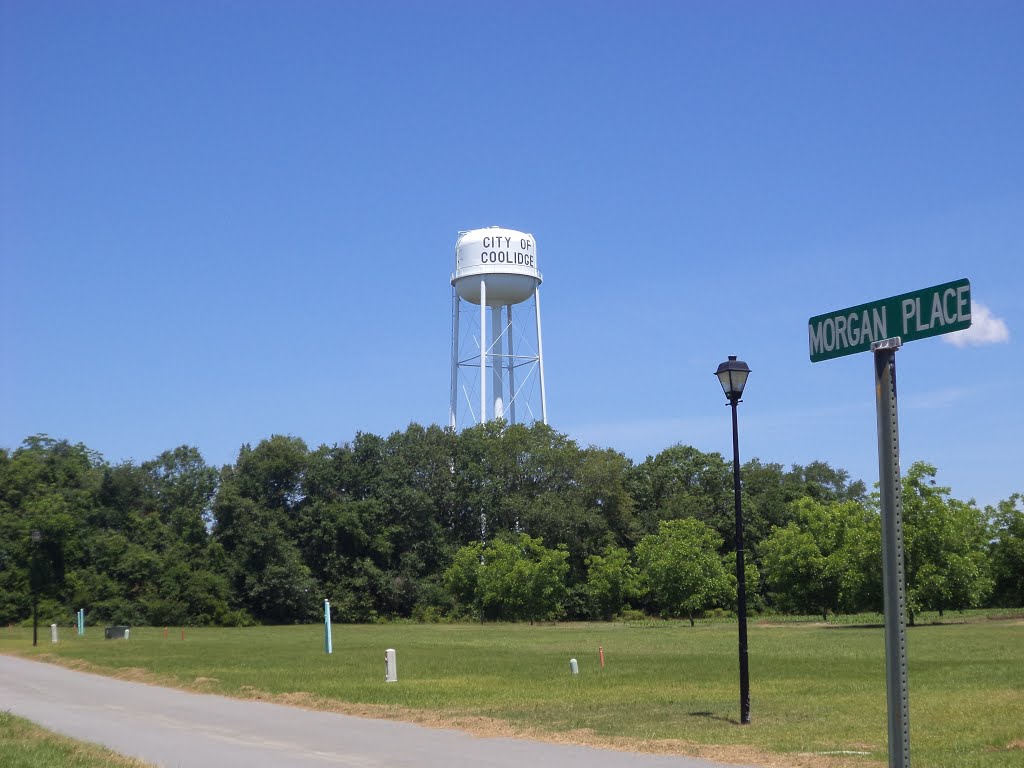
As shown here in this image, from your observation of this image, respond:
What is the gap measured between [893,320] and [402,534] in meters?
70.1

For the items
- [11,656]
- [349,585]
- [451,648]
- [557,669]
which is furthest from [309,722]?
[349,585]

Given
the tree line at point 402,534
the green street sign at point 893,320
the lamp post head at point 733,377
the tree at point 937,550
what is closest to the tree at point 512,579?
the tree line at point 402,534

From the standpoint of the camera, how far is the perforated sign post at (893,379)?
169 inches

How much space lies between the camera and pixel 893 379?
455 centimetres

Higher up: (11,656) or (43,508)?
(43,508)

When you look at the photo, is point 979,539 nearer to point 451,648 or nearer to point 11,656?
point 451,648

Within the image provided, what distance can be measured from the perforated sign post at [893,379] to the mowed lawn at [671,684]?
8.04 metres

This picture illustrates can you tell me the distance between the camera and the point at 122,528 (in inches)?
3076

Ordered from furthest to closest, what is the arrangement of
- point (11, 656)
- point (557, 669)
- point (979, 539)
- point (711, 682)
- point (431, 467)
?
point (431, 467) → point (979, 539) → point (11, 656) → point (557, 669) → point (711, 682)

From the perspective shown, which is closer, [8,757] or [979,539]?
[8,757]

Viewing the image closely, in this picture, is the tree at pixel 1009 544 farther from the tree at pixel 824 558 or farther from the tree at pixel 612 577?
the tree at pixel 612 577

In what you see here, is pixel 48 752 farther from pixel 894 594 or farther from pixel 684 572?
pixel 684 572

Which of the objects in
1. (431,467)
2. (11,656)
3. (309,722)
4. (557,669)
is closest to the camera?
(309,722)

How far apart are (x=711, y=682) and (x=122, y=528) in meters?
63.8
